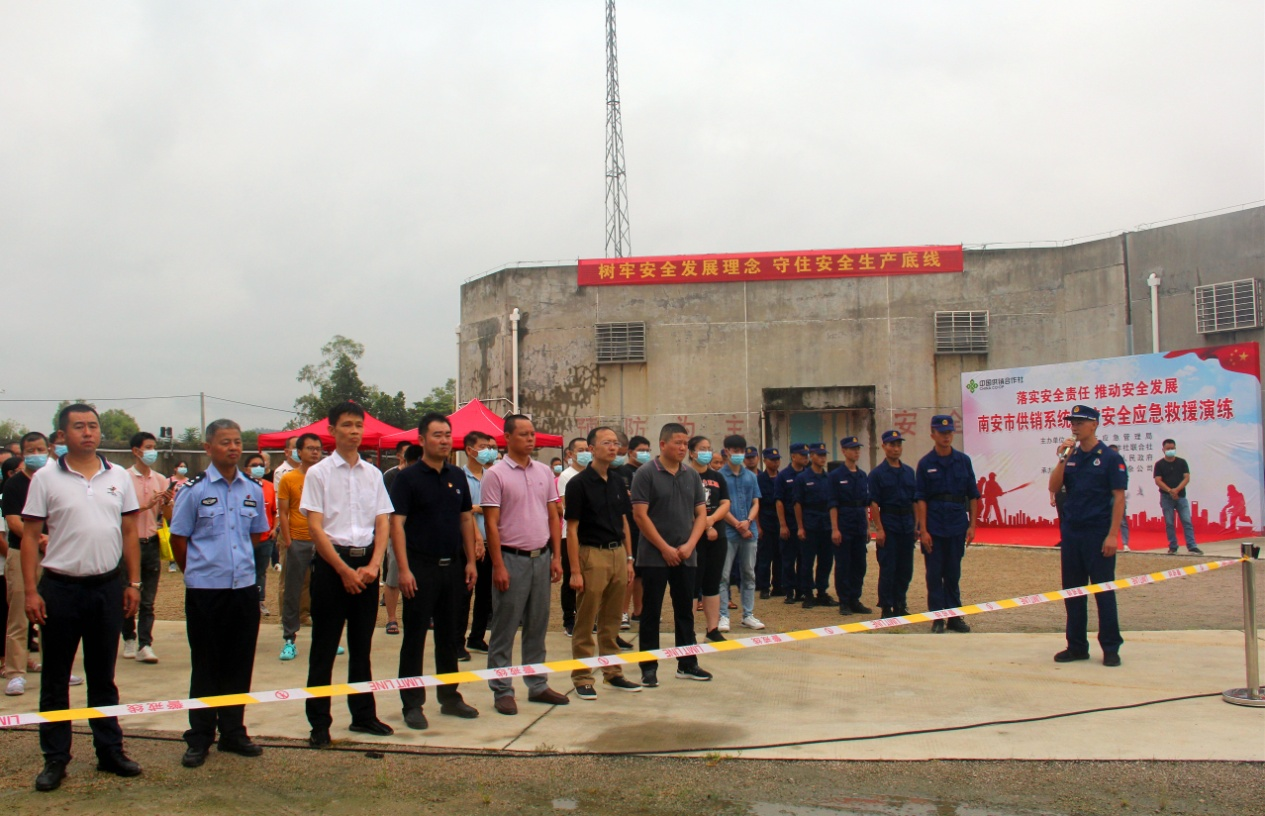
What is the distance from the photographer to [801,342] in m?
22.6

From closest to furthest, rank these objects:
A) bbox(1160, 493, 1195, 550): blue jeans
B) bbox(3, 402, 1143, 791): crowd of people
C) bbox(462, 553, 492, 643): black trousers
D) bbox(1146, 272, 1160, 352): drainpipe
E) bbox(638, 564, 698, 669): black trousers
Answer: bbox(3, 402, 1143, 791): crowd of people < bbox(638, 564, 698, 669): black trousers < bbox(462, 553, 492, 643): black trousers < bbox(1160, 493, 1195, 550): blue jeans < bbox(1146, 272, 1160, 352): drainpipe

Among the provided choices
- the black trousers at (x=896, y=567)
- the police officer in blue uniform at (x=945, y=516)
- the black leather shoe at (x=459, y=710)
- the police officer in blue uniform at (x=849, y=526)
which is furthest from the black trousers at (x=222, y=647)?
the police officer in blue uniform at (x=849, y=526)

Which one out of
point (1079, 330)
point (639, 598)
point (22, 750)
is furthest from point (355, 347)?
point (22, 750)

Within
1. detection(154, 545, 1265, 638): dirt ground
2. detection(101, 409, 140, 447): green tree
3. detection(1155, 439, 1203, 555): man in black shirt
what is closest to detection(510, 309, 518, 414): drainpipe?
detection(154, 545, 1265, 638): dirt ground

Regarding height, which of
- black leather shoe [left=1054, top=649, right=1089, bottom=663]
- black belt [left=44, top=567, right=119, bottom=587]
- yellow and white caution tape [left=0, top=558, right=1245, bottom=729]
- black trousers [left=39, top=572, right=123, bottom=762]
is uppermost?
black belt [left=44, top=567, right=119, bottom=587]

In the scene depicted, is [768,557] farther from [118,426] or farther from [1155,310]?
[118,426]

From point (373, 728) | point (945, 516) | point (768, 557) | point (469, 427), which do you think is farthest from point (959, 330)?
point (373, 728)

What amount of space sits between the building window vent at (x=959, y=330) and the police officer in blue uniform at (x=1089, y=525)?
15.3m

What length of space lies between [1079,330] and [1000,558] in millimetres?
9132

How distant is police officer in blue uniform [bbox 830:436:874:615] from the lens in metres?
9.89

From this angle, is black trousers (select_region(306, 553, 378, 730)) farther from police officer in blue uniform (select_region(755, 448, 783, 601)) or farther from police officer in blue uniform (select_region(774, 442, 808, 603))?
police officer in blue uniform (select_region(755, 448, 783, 601))

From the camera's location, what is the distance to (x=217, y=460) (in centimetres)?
520

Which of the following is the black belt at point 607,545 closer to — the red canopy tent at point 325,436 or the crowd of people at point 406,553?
the crowd of people at point 406,553

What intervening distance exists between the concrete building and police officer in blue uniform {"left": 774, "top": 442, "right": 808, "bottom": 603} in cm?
1147
